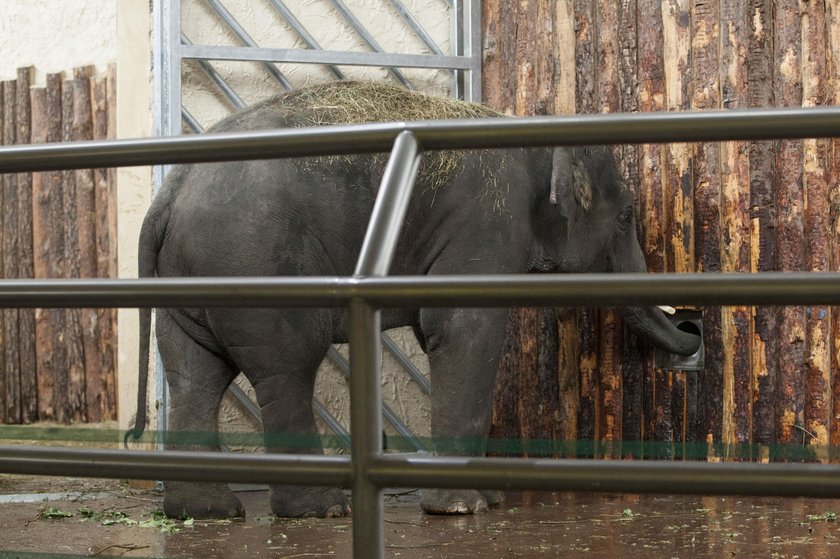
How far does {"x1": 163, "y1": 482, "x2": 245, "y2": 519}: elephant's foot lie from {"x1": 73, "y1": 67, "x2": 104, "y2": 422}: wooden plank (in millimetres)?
2156

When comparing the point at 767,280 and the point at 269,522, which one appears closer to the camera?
the point at 767,280

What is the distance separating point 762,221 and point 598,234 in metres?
0.63

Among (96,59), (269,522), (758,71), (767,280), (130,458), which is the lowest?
(269,522)

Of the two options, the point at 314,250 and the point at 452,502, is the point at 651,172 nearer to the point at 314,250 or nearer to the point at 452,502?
the point at 314,250

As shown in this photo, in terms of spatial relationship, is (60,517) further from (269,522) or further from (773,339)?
(773,339)

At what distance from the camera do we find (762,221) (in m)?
4.63

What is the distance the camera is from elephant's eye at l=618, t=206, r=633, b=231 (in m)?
4.76

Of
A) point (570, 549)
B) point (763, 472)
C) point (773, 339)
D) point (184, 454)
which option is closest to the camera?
point (763, 472)

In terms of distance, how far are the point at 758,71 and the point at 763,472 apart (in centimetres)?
373

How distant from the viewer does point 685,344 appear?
4754 mm

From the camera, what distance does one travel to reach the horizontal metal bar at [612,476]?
3.86 ft

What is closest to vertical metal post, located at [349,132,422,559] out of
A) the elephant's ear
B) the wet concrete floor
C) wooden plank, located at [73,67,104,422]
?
the wet concrete floor

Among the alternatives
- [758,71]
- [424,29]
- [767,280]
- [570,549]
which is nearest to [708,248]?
[758,71]

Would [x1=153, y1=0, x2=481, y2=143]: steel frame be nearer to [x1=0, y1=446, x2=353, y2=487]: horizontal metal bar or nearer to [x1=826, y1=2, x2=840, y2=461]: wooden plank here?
[x1=826, y1=2, x2=840, y2=461]: wooden plank
